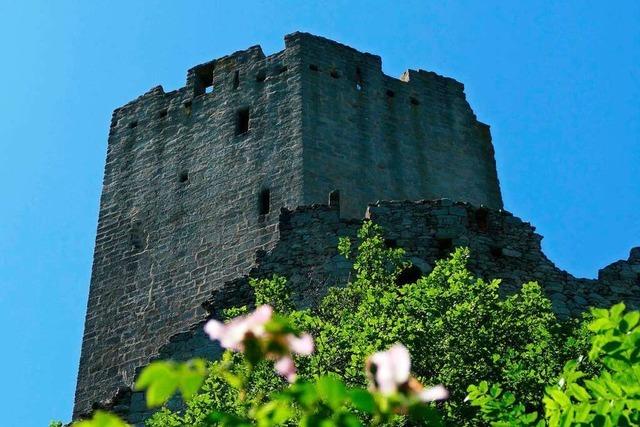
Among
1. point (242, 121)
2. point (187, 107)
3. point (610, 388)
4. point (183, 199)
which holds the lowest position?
point (610, 388)

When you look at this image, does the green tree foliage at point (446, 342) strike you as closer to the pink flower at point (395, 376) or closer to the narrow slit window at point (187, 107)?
the pink flower at point (395, 376)

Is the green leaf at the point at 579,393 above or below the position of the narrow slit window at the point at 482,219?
below

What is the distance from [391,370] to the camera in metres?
4.19

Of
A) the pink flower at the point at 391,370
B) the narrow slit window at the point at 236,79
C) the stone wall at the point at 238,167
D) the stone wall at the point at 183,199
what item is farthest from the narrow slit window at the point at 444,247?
the pink flower at the point at 391,370

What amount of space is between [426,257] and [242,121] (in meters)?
9.04

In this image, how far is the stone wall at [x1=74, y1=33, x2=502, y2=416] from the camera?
20.9 metres

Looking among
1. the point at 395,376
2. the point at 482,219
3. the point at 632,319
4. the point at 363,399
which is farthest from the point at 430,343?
the point at 395,376

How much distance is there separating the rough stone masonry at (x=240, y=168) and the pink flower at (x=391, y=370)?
14.1 metres

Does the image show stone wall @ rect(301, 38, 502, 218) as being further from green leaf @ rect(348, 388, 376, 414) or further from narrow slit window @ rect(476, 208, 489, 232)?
green leaf @ rect(348, 388, 376, 414)

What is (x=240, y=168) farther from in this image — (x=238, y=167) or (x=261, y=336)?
(x=261, y=336)

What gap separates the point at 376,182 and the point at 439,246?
23.4 feet

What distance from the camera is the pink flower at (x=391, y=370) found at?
414 cm

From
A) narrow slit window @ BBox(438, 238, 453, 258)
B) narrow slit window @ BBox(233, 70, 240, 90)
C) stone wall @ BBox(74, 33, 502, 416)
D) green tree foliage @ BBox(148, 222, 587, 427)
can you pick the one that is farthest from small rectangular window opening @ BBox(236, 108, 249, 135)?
green tree foliage @ BBox(148, 222, 587, 427)

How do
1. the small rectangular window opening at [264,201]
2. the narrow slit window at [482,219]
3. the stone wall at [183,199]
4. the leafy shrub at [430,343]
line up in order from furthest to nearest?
the small rectangular window opening at [264,201], the stone wall at [183,199], the narrow slit window at [482,219], the leafy shrub at [430,343]
